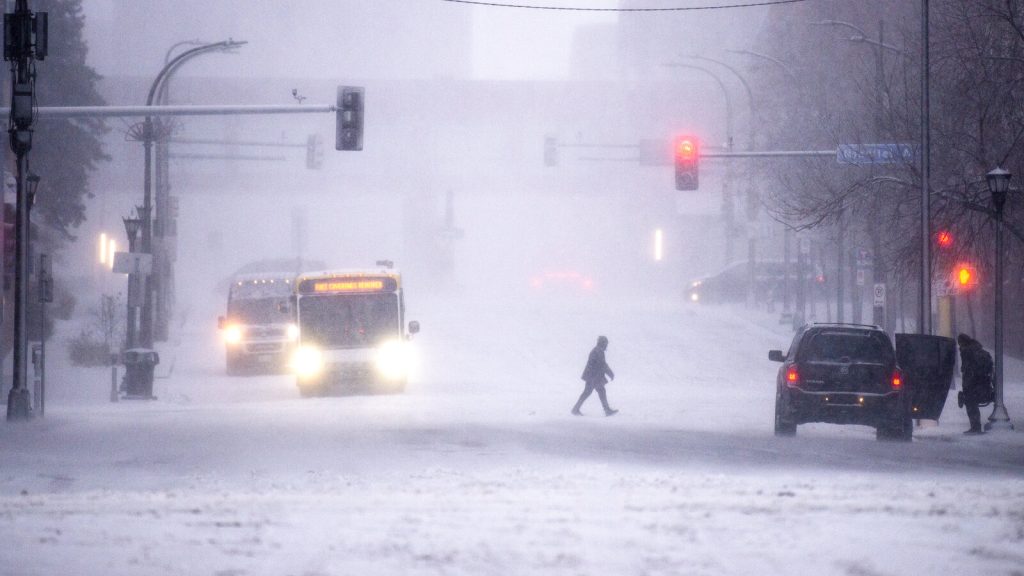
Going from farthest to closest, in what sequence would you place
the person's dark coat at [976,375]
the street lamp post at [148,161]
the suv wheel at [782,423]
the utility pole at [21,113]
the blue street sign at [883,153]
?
the street lamp post at [148,161], the blue street sign at [883,153], the person's dark coat at [976,375], the utility pole at [21,113], the suv wheel at [782,423]

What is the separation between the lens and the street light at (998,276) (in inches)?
878

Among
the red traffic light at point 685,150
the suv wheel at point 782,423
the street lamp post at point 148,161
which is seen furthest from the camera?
the street lamp post at point 148,161

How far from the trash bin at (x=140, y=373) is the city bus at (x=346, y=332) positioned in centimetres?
327

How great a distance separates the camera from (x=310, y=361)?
29.0 metres

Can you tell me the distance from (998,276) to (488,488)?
1331 cm

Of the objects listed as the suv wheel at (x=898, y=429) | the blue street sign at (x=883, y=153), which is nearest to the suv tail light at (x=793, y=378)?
the suv wheel at (x=898, y=429)

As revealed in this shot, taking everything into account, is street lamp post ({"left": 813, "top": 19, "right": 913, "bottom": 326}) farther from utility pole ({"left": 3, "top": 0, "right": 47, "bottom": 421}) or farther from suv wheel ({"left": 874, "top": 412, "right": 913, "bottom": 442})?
utility pole ({"left": 3, "top": 0, "right": 47, "bottom": 421})

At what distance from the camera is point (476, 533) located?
10031mm

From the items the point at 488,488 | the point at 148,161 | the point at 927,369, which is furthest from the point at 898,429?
the point at 148,161

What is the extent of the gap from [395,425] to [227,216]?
7804cm

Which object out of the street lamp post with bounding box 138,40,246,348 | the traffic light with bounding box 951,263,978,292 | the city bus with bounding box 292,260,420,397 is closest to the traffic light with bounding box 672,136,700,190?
the traffic light with bounding box 951,263,978,292

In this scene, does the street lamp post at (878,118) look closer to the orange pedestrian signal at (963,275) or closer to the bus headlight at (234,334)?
the orange pedestrian signal at (963,275)

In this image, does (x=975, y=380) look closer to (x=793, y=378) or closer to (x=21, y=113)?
(x=793, y=378)

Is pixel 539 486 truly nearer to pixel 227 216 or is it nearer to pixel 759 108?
pixel 759 108
